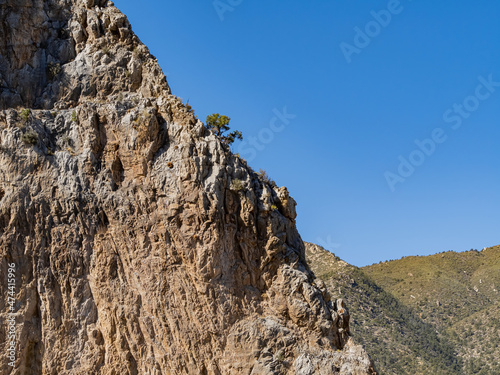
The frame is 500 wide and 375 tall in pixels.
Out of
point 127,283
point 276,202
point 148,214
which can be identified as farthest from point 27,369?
point 276,202

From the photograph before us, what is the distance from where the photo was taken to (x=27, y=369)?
713 inches

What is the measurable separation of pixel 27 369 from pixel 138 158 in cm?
849

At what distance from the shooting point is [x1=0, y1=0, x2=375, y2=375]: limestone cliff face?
1803 cm

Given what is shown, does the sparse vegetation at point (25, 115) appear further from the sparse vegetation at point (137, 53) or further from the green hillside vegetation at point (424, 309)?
the green hillside vegetation at point (424, 309)

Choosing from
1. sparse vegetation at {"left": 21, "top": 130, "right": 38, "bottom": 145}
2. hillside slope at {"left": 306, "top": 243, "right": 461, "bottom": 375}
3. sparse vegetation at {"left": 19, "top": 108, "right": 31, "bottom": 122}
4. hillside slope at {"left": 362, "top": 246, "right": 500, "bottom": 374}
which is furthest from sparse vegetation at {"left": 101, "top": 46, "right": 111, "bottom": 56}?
hillside slope at {"left": 362, "top": 246, "right": 500, "bottom": 374}

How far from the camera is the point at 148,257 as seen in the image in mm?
18531

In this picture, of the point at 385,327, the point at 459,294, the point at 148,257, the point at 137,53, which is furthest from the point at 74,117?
the point at 459,294

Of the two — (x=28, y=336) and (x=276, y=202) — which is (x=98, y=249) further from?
(x=276, y=202)

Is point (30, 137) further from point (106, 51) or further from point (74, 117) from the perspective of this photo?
point (106, 51)

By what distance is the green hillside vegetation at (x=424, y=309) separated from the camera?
58.1 meters

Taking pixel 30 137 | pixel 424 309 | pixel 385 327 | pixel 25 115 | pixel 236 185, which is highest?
pixel 25 115

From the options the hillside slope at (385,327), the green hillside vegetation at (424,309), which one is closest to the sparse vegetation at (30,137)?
the hillside slope at (385,327)

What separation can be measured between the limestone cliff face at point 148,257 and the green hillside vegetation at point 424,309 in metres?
39.6

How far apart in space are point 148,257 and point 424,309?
61709 mm
